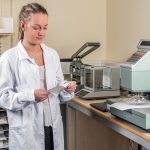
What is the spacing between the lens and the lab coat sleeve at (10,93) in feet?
5.85

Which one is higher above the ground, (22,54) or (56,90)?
(22,54)

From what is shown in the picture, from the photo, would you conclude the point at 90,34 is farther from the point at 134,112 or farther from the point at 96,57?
the point at 134,112

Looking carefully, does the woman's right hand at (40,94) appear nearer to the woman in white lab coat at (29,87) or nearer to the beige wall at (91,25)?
the woman in white lab coat at (29,87)

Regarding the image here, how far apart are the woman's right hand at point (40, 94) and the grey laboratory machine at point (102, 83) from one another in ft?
2.44

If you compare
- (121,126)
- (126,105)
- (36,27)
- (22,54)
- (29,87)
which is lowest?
(121,126)

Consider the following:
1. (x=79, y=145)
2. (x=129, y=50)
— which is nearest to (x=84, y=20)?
(x=129, y=50)

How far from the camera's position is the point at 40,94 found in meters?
1.77

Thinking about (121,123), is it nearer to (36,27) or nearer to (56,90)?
(56,90)

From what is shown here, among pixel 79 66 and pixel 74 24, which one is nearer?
pixel 79 66

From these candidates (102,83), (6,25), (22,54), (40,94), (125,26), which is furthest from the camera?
(125,26)

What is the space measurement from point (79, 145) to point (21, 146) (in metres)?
1.18

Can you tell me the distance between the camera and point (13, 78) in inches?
73.6

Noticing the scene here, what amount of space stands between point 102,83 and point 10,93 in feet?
3.17

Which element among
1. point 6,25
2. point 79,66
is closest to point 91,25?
point 79,66
